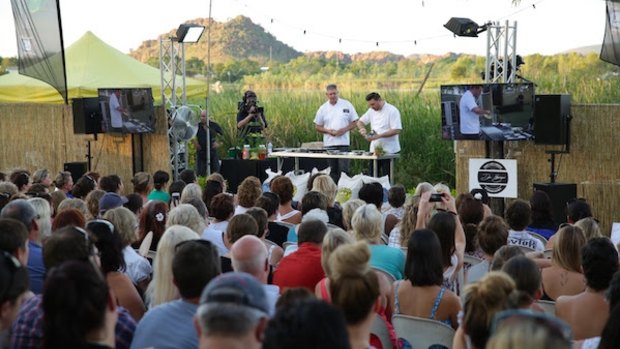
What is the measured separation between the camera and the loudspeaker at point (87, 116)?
14750 mm

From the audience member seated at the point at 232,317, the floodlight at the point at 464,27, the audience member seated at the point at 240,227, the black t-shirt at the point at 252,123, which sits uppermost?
the floodlight at the point at 464,27

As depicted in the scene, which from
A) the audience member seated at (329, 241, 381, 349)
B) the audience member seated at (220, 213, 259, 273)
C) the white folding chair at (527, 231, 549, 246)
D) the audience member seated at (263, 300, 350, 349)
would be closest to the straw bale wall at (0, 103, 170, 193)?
the white folding chair at (527, 231, 549, 246)

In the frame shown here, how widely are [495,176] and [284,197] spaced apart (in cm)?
390

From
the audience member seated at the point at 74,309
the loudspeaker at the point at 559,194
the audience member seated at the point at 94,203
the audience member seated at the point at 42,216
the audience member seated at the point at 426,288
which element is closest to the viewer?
the audience member seated at the point at 74,309

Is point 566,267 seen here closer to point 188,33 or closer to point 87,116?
point 188,33

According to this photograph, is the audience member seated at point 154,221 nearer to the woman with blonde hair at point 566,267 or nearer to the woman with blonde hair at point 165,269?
the woman with blonde hair at point 165,269

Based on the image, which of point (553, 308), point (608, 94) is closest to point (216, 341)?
point (553, 308)

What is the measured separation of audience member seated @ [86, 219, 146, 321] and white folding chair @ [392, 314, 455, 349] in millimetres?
1341

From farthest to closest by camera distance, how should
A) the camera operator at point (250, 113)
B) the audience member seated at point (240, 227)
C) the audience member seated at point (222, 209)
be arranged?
the camera operator at point (250, 113) → the audience member seated at point (222, 209) → the audience member seated at point (240, 227)

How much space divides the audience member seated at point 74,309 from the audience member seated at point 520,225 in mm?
4155

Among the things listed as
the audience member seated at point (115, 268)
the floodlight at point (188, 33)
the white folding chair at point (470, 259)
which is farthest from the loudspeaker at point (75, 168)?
the audience member seated at point (115, 268)

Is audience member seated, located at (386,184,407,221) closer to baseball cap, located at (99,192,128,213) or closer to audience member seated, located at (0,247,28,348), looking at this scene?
baseball cap, located at (99,192,128,213)

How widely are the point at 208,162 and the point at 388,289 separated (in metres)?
10.2

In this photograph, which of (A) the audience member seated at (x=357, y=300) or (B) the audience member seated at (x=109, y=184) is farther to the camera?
(B) the audience member seated at (x=109, y=184)
